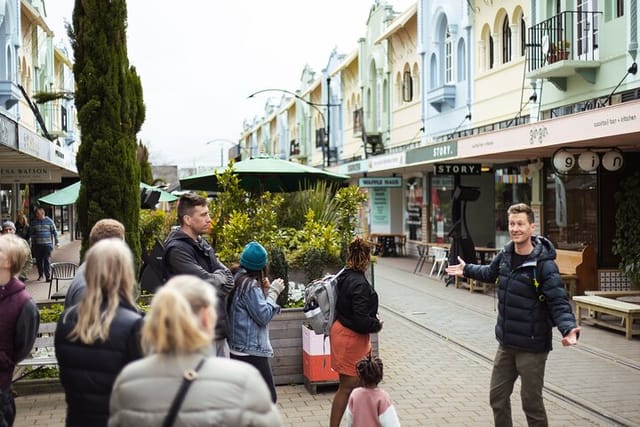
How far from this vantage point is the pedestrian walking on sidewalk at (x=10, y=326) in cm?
441

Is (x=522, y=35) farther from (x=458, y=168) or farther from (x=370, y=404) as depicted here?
(x=370, y=404)

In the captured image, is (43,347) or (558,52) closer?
(43,347)

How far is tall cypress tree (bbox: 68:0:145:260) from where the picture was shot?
9.77 metres

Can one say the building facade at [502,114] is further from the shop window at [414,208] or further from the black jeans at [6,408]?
the black jeans at [6,408]

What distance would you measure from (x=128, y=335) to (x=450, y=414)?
4.63m

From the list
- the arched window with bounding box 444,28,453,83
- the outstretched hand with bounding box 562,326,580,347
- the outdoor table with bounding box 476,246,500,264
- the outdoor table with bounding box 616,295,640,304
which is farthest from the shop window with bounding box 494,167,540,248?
the outstretched hand with bounding box 562,326,580,347

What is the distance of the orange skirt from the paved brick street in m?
1.11

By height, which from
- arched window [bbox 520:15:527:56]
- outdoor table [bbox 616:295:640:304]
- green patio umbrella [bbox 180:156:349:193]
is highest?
arched window [bbox 520:15:527:56]

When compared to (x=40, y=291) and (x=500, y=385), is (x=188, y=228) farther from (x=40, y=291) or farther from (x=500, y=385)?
(x=40, y=291)

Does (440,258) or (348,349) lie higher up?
(348,349)

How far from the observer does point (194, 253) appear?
229 inches

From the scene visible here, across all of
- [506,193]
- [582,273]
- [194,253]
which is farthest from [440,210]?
[194,253]

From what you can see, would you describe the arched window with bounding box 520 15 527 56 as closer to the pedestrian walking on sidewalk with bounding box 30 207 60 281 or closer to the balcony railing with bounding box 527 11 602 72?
the balcony railing with bounding box 527 11 602 72

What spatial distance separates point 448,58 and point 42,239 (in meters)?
13.7
